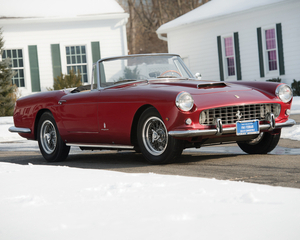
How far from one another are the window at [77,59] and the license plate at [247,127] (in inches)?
637

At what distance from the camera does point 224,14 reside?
22.7 metres

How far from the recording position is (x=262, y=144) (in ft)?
24.0

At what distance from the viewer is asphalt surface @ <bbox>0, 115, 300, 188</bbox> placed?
5.26 metres

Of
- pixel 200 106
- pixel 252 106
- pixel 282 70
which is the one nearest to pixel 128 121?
pixel 200 106

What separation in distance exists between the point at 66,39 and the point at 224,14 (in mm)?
6844

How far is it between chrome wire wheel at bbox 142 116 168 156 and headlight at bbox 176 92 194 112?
1.36 feet

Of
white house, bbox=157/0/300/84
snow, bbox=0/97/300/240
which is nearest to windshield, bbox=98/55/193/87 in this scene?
snow, bbox=0/97/300/240

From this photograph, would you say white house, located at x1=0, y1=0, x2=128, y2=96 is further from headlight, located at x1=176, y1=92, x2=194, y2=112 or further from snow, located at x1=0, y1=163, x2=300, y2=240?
snow, located at x1=0, y1=163, x2=300, y2=240

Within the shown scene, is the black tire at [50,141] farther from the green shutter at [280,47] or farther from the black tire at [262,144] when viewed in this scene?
→ the green shutter at [280,47]

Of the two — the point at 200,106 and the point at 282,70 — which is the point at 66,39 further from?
the point at 200,106

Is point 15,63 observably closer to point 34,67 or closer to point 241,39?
point 34,67

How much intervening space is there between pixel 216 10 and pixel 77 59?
22.0 ft

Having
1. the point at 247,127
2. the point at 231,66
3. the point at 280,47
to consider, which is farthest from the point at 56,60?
the point at 247,127

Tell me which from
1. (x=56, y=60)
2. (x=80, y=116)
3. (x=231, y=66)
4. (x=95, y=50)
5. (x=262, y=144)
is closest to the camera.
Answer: (x=262, y=144)
